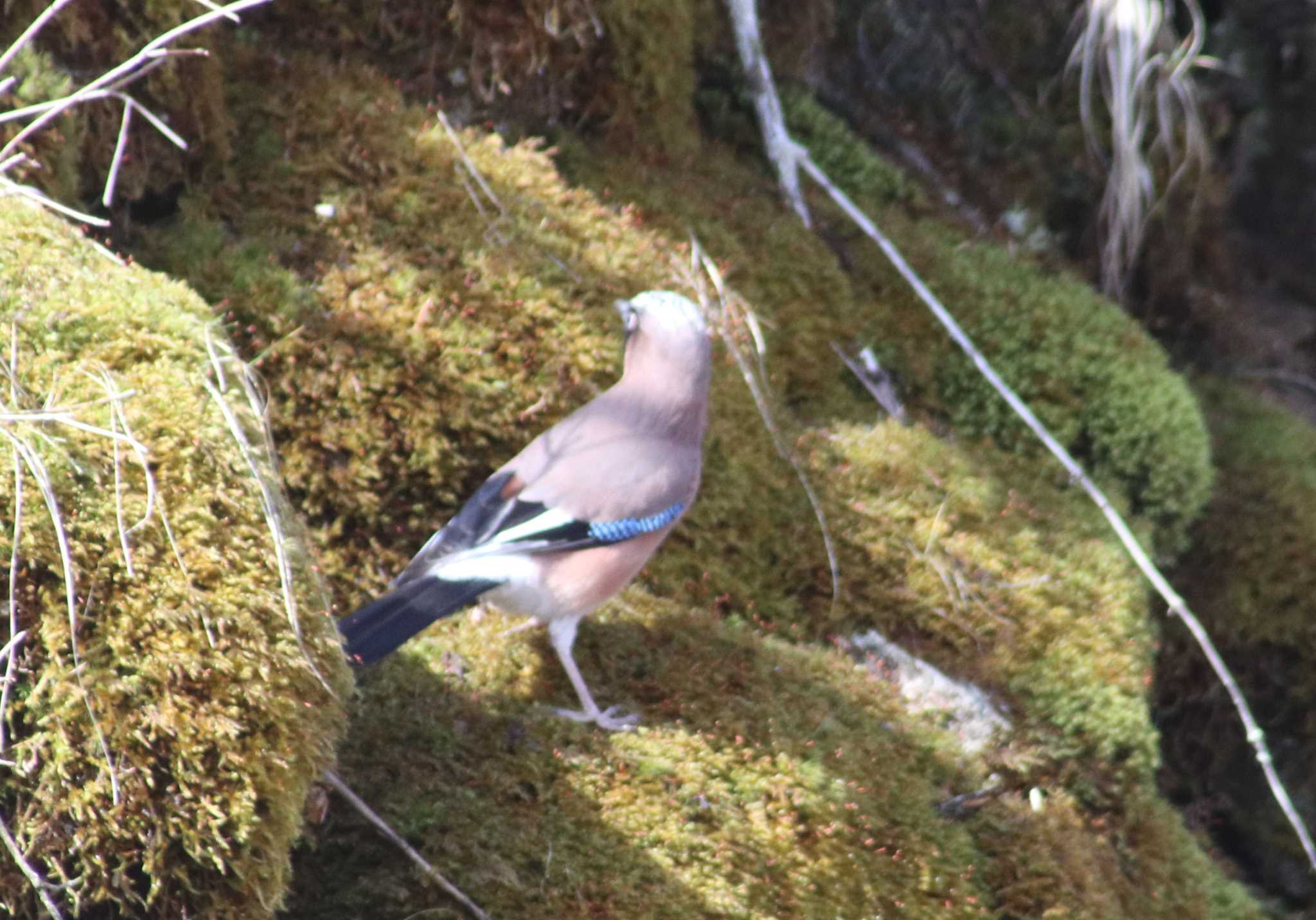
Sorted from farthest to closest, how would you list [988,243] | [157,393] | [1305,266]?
1. [1305,266]
2. [988,243]
3. [157,393]

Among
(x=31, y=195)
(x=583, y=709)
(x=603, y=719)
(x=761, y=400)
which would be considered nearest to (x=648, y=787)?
(x=603, y=719)

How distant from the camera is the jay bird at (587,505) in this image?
410 cm

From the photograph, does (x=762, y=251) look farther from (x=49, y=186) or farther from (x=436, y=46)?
(x=49, y=186)

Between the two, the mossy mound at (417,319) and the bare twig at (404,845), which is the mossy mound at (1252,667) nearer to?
the mossy mound at (417,319)

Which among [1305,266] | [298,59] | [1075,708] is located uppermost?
[298,59]

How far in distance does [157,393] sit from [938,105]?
17.5 ft

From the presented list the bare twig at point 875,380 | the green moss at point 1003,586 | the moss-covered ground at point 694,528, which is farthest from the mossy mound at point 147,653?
the bare twig at point 875,380

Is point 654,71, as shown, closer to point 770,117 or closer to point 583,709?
point 770,117

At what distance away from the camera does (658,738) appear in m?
4.07

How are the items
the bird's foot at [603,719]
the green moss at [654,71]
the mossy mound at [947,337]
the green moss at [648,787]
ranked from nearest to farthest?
the green moss at [648,787] < the bird's foot at [603,719] < the green moss at [654,71] < the mossy mound at [947,337]

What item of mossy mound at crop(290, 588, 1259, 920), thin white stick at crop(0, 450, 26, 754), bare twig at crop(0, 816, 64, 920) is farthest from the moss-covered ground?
bare twig at crop(0, 816, 64, 920)

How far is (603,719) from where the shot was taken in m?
4.07

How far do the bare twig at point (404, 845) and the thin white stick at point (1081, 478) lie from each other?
2430 millimetres

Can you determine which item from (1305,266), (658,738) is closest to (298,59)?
(658,738)
